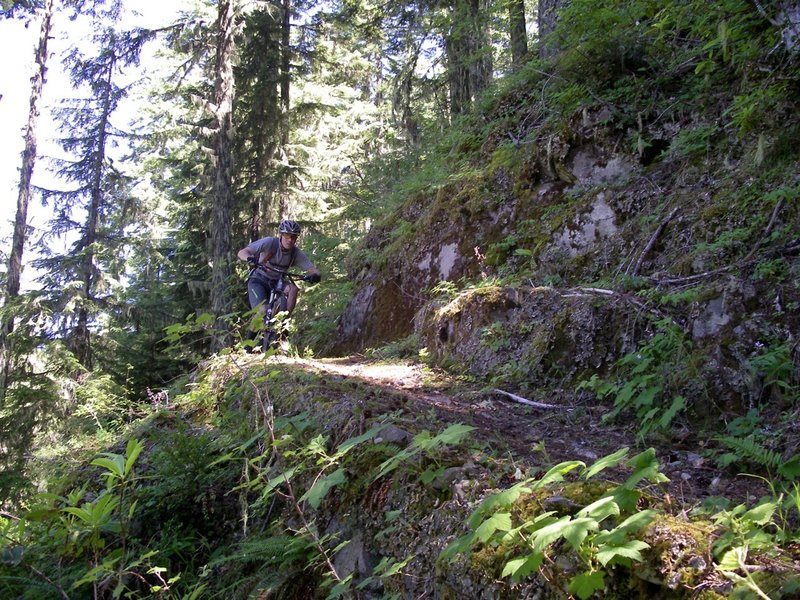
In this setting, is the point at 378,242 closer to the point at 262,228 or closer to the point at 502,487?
the point at 262,228

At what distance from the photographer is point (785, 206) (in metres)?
4.11

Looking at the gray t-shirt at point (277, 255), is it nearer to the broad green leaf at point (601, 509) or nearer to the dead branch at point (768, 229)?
the dead branch at point (768, 229)

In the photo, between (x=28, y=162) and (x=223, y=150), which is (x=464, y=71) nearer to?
(x=223, y=150)

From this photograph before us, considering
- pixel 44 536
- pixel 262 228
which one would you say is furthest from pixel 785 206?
pixel 262 228

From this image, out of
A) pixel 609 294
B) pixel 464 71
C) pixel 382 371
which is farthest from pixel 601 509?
pixel 464 71

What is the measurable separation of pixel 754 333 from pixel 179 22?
15602mm

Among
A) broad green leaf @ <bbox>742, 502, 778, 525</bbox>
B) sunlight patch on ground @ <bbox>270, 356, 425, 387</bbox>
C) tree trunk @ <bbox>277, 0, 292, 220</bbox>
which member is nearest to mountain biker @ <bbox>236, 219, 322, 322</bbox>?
sunlight patch on ground @ <bbox>270, 356, 425, 387</bbox>

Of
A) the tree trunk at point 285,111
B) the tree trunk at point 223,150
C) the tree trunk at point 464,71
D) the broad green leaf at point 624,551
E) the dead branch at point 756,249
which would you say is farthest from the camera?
the tree trunk at point 285,111

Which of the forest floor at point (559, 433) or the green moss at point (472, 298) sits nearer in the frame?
the forest floor at point (559, 433)

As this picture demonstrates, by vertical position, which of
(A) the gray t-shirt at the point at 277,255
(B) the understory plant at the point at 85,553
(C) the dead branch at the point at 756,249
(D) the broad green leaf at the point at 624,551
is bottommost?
(B) the understory plant at the point at 85,553

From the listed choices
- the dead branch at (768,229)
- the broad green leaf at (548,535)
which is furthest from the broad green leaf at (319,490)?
the dead branch at (768,229)

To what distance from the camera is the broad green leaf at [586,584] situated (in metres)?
1.65

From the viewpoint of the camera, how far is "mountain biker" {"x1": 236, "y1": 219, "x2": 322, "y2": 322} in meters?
7.97

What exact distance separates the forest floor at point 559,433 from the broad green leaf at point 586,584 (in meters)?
0.50
